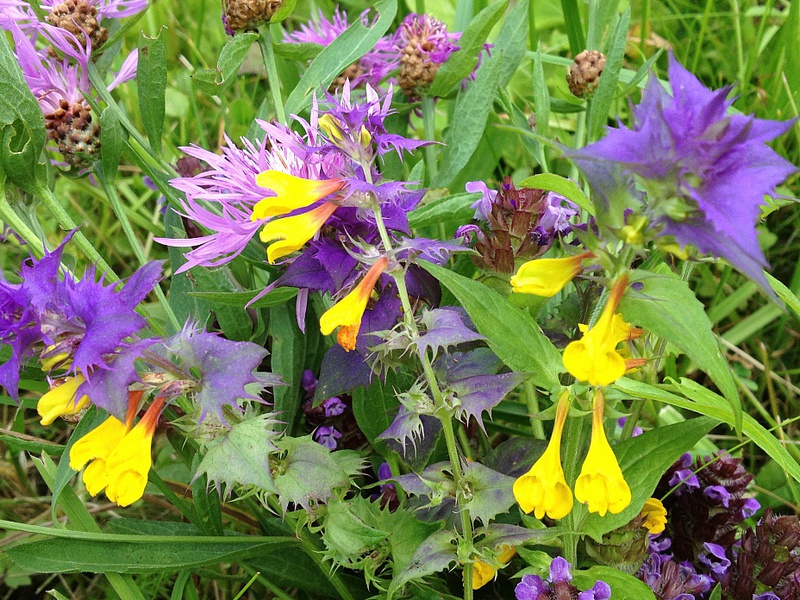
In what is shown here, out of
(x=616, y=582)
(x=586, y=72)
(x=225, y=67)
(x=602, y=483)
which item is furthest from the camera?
(x=586, y=72)

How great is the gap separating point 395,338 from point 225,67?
0.38m

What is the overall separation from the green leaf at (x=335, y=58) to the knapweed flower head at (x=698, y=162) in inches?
18.2

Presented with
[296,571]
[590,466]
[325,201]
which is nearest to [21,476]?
[296,571]

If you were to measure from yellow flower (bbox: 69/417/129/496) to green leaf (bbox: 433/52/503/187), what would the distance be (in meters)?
0.46

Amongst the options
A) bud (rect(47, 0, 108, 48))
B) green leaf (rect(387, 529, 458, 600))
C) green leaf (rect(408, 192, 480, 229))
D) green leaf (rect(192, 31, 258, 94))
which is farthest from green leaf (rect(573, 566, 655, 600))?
bud (rect(47, 0, 108, 48))

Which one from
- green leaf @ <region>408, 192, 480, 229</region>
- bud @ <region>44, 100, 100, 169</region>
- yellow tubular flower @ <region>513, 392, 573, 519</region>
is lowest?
yellow tubular flower @ <region>513, 392, 573, 519</region>

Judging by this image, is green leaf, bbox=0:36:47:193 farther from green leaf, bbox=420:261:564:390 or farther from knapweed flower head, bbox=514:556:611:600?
knapweed flower head, bbox=514:556:611:600

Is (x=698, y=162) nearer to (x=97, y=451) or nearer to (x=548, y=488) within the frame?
(x=548, y=488)

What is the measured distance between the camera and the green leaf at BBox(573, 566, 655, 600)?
596 mm

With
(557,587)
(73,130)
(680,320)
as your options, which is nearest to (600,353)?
(680,320)

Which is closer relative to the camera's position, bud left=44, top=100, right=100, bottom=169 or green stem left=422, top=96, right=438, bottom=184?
bud left=44, top=100, right=100, bottom=169

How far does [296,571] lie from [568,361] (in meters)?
0.47

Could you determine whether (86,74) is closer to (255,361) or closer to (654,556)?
(255,361)

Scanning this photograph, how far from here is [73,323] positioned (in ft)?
1.71
